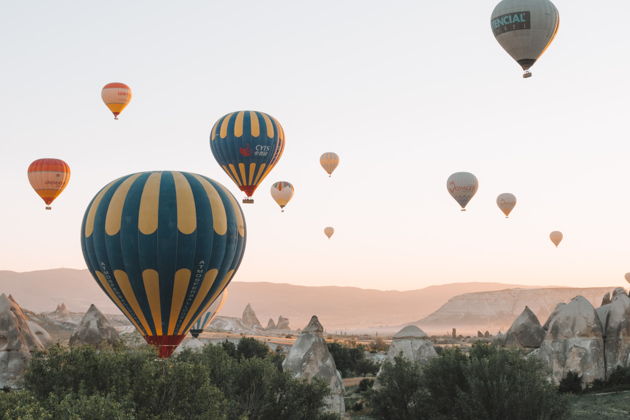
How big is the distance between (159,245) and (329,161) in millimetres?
45769

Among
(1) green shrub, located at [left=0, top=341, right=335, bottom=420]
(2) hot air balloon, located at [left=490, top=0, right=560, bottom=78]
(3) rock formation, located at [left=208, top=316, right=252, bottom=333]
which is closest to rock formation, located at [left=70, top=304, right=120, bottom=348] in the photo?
(2) hot air balloon, located at [left=490, top=0, right=560, bottom=78]

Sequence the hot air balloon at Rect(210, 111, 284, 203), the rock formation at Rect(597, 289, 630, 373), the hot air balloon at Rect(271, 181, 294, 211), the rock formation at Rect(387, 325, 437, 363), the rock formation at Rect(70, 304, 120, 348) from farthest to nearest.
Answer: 1. the hot air balloon at Rect(271, 181, 294, 211)
2. the rock formation at Rect(70, 304, 120, 348)
3. the hot air balloon at Rect(210, 111, 284, 203)
4. the rock formation at Rect(597, 289, 630, 373)
5. the rock formation at Rect(387, 325, 437, 363)

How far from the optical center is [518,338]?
1694 inches

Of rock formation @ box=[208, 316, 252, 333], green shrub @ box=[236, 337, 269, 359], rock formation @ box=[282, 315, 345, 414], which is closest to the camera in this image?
rock formation @ box=[282, 315, 345, 414]

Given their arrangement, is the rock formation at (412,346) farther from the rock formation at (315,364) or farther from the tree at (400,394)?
the tree at (400,394)

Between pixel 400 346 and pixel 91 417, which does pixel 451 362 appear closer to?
pixel 400 346

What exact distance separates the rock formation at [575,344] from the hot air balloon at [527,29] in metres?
12.7

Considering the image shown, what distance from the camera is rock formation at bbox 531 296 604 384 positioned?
117 ft

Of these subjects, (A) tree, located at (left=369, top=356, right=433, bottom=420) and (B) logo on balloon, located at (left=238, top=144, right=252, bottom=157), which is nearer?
(A) tree, located at (left=369, top=356, right=433, bottom=420)

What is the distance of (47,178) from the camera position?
5659 cm

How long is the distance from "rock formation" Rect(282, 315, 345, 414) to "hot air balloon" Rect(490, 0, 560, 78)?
60.4ft

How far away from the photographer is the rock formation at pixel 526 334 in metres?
42.8

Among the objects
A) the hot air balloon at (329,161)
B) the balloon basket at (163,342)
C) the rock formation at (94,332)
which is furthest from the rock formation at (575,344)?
the hot air balloon at (329,161)

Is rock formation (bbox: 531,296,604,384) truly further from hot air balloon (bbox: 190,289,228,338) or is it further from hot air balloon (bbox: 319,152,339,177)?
hot air balloon (bbox: 319,152,339,177)
